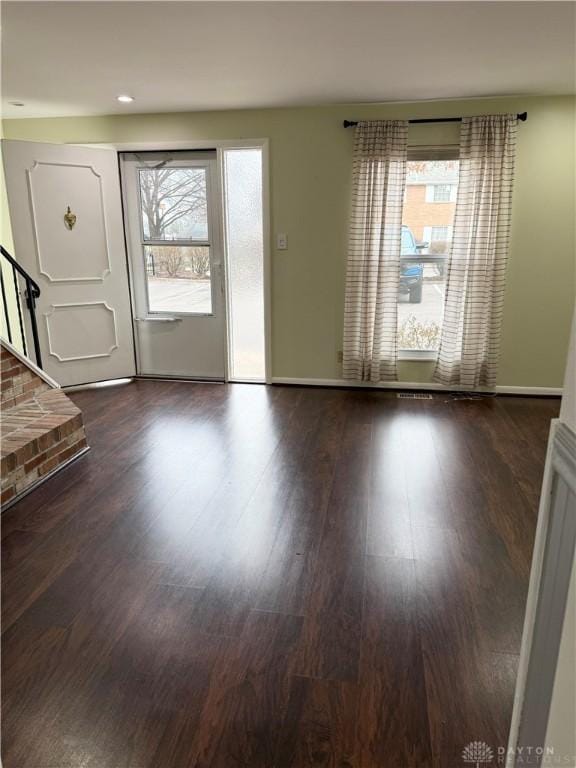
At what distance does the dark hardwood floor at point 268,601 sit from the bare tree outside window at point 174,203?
2.09m

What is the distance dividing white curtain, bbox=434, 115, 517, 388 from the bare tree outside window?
221 centimetres

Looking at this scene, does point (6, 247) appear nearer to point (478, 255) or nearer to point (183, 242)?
point (183, 242)

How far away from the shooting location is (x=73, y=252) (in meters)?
4.39

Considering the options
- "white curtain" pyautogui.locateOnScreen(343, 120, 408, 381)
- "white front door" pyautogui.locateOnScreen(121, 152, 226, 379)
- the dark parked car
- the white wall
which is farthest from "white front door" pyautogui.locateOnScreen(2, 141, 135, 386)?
the white wall

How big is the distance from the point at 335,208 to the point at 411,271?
856mm

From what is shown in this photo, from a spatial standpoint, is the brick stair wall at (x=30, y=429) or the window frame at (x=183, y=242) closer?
the brick stair wall at (x=30, y=429)

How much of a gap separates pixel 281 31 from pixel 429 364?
2848 mm

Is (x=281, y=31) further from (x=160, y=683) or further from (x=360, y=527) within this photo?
(x=160, y=683)

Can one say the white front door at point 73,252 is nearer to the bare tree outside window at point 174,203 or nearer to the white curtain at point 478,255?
the bare tree outside window at point 174,203

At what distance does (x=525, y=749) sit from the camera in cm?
101

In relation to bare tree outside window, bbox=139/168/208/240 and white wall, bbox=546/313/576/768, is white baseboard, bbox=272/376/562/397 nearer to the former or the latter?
bare tree outside window, bbox=139/168/208/240

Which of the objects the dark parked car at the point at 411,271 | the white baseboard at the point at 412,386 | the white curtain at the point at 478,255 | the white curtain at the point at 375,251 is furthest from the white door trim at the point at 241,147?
the white curtain at the point at 478,255

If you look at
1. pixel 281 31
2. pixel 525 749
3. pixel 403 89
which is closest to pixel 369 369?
pixel 403 89

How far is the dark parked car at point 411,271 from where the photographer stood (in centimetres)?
424
